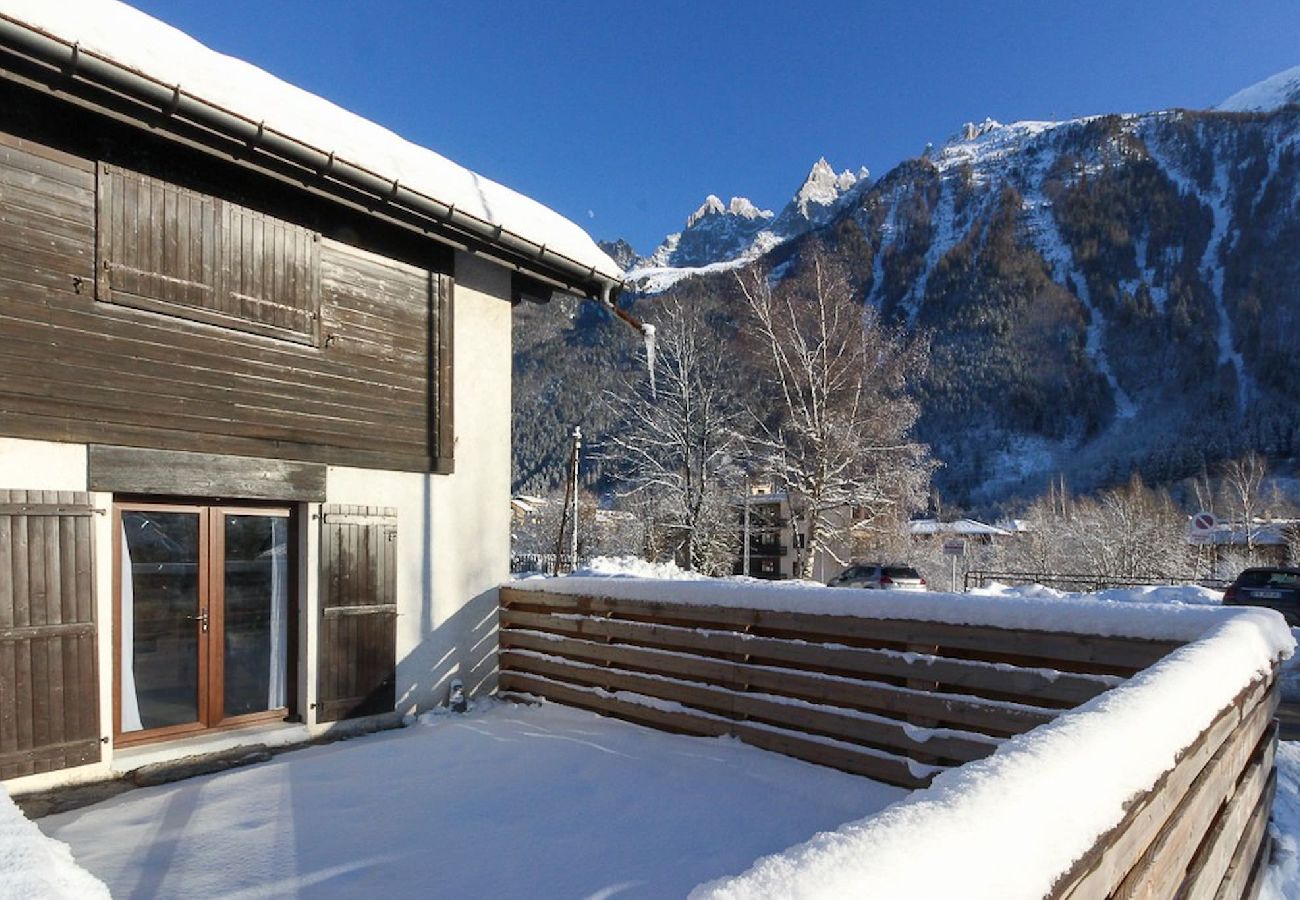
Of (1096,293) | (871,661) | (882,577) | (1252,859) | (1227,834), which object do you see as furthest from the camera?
(1096,293)

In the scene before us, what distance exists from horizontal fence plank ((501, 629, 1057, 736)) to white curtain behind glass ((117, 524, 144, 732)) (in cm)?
296

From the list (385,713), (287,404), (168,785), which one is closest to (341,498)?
(287,404)

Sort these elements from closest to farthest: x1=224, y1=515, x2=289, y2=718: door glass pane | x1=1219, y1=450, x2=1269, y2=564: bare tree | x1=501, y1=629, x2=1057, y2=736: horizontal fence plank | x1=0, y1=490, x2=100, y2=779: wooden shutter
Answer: x1=501, y1=629, x2=1057, y2=736: horizontal fence plank, x1=0, y1=490, x2=100, y2=779: wooden shutter, x1=224, y1=515, x2=289, y2=718: door glass pane, x1=1219, y1=450, x2=1269, y2=564: bare tree

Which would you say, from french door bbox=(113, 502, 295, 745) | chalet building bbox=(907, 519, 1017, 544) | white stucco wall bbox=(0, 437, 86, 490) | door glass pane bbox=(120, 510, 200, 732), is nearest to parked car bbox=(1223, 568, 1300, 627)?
french door bbox=(113, 502, 295, 745)

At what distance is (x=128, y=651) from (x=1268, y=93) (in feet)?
660

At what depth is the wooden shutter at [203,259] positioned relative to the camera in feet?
15.8

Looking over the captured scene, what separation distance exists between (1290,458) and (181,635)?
7769 centimetres

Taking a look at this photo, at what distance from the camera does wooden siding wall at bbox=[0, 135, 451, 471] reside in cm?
444

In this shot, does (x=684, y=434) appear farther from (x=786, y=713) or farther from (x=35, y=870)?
(x=35, y=870)

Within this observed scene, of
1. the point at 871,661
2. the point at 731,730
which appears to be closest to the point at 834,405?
the point at 731,730

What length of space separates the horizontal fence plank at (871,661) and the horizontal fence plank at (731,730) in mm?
452

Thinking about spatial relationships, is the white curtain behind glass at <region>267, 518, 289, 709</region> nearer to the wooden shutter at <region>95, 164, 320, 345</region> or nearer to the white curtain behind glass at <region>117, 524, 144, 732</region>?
the white curtain behind glass at <region>117, 524, 144, 732</region>

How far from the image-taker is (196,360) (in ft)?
16.9

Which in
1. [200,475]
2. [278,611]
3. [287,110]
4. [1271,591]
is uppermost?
[287,110]
